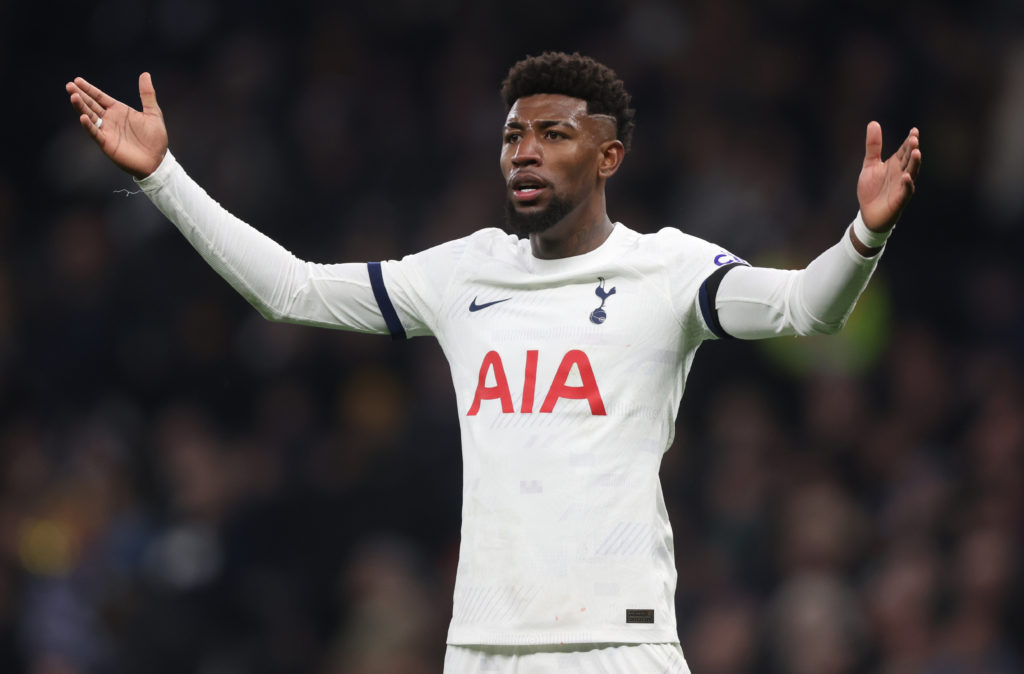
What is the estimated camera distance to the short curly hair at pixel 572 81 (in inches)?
167

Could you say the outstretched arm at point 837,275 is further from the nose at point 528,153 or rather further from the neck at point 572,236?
the nose at point 528,153

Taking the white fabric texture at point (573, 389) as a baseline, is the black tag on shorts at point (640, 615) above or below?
below

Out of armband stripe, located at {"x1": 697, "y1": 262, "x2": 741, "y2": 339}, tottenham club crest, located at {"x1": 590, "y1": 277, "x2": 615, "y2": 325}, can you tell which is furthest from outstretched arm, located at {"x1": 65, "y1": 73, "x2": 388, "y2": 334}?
armband stripe, located at {"x1": 697, "y1": 262, "x2": 741, "y2": 339}

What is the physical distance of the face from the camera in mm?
4184

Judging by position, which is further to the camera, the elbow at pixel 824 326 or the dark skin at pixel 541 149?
the dark skin at pixel 541 149

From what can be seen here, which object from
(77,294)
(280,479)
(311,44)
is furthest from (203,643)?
(311,44)

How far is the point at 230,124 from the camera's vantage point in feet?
33.7

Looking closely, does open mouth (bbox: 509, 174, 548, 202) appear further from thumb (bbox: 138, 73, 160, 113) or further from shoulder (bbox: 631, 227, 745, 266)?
thumb (bbox: 138, 73, 160, 113)

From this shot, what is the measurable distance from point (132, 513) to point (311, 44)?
385 cm

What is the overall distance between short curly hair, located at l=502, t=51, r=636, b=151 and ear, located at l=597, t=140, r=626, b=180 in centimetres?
4

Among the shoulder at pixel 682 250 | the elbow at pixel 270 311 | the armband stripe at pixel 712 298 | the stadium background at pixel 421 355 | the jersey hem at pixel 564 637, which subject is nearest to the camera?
the jersey hem at pixel 564 637

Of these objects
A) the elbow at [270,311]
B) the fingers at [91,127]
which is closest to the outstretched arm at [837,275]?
the elbow at [270,311]

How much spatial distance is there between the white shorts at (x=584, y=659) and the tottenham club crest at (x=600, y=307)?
0.83 metres

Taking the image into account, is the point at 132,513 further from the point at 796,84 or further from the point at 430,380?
the point at 796,84
